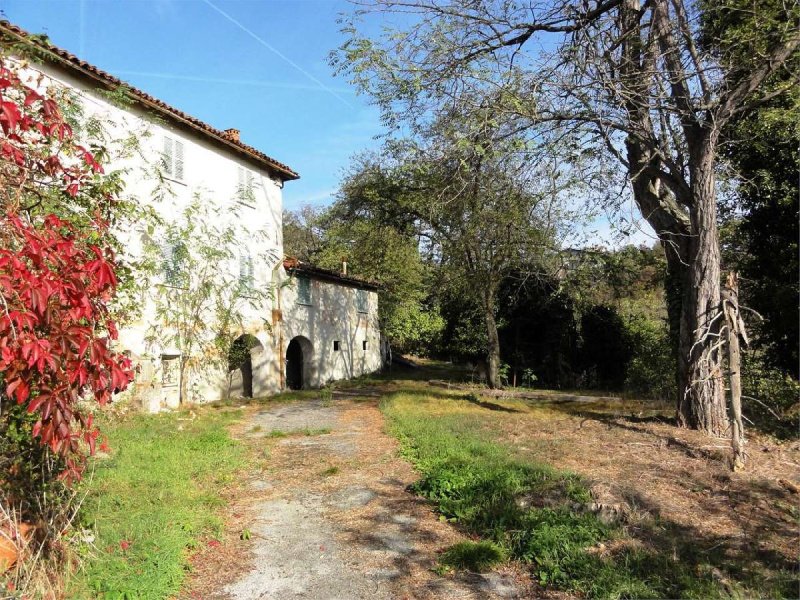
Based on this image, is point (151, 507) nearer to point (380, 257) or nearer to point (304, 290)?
point (304, 290)

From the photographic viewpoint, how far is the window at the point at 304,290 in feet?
69.8

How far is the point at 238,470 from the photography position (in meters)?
8.04

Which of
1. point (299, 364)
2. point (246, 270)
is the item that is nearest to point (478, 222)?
point (246, 270)

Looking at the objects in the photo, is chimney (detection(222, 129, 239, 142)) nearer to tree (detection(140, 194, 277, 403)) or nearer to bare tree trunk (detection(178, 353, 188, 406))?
tree (detection(140, 194, 277, 403))

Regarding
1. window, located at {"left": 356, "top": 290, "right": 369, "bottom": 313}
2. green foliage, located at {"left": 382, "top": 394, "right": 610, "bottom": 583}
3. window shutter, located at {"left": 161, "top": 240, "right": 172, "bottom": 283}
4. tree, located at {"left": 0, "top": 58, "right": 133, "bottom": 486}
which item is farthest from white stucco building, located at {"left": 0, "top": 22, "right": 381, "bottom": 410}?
tree, located at {"left": 0, "top": 58, "right": 133, "bottom": 486}

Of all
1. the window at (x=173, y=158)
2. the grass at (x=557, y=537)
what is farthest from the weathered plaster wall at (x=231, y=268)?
the grass at (x=557, y=537)

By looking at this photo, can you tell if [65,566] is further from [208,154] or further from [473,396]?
[208,154]

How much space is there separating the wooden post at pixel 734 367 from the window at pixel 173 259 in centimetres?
1234

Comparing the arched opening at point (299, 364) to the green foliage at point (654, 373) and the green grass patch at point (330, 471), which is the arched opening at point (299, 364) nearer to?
the green foliage at point (654, 373)

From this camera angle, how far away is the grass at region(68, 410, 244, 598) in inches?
168

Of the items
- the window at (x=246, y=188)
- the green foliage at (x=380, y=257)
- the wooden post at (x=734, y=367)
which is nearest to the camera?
the wooden post at (x=734, y=367)

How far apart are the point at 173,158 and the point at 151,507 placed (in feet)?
39.2

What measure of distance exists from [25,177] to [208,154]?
14156 mm

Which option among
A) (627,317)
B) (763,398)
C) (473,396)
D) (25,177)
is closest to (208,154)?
(473,396)
